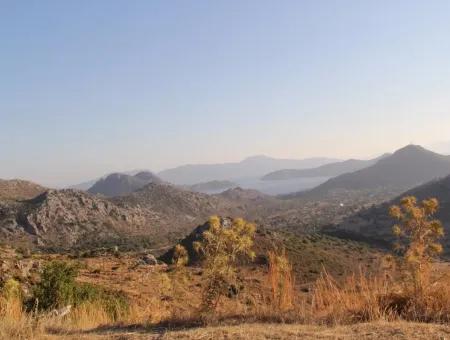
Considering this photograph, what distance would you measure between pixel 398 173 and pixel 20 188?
141 meters

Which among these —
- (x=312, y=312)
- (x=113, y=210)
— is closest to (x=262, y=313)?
(x=312, y=312)

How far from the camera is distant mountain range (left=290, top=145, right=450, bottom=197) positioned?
544ft

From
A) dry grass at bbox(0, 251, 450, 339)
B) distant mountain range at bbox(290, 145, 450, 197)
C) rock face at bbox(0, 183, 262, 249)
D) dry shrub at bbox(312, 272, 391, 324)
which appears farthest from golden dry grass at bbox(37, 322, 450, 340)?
distant mountain range at bbox(290, 145, 450, 197)

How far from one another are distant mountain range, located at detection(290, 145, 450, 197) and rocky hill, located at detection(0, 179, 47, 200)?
3978 inches

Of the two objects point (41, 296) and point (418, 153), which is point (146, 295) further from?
point (418, 153)

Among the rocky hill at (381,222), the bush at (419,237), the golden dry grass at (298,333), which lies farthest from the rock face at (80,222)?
the bush at (419,237)

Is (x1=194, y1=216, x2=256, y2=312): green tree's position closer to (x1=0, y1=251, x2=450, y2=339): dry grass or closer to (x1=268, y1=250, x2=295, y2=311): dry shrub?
(x1=0, y1=251, x2=450, y2=339): dry grass

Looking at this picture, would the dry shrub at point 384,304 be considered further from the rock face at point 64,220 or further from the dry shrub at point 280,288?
the rock face at point 64,220

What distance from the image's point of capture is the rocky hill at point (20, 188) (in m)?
72.8

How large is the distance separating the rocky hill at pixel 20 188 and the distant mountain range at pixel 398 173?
101 meters

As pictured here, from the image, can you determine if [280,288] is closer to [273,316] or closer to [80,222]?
[273,316]

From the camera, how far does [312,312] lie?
5.80 metres

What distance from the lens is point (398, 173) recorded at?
A: 175500 millimetres

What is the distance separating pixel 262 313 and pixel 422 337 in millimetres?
1927
